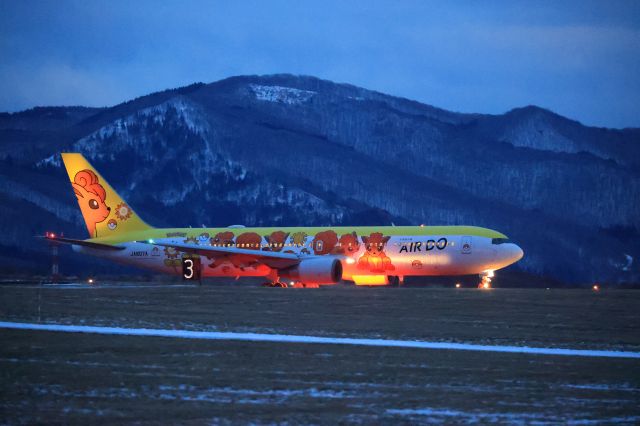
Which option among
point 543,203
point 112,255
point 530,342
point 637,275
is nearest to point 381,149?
point 543,203

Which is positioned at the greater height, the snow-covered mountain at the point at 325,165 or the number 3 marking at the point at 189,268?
the snow-covered mountain at the point at 325,165

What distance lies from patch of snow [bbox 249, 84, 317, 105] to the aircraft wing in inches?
4687

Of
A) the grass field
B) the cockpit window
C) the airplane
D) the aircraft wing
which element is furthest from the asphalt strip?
the cockpit window

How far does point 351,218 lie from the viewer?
126 metres

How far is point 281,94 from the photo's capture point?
566 feet

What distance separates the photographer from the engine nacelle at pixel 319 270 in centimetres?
4825

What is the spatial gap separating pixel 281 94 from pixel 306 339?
6031 inches

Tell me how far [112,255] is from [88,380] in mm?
46652

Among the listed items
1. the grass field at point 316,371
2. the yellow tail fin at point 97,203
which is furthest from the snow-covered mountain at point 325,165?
the grass field at point 316,371

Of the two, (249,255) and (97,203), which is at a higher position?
(97,203)

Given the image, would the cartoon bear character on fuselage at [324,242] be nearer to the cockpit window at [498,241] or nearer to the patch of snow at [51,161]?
the cockpit window at [498,241]

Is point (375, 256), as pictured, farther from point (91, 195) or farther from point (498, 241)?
point (91, 195)

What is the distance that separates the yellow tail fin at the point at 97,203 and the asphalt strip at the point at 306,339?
38031mm

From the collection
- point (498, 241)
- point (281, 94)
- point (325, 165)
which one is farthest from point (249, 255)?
point (281, 94)
